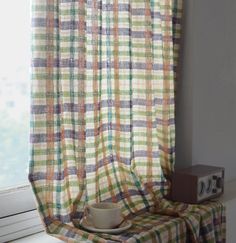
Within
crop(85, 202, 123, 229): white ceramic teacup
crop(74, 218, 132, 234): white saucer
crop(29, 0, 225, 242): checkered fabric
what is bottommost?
crop(74, 218, 132, 234): white saucer

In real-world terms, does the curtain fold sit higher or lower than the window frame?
higher

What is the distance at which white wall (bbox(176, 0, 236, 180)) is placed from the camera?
187 centimetres

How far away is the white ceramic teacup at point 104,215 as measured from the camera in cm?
139

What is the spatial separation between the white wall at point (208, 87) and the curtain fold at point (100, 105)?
0.12m

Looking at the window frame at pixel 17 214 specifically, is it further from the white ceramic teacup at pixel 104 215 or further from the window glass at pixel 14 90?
the white ceramic teacup at pixel 104 215

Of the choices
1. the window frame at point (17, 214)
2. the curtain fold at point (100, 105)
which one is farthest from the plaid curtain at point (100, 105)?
the window frame at point (17, 214)

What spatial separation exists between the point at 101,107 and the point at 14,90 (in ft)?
0.90

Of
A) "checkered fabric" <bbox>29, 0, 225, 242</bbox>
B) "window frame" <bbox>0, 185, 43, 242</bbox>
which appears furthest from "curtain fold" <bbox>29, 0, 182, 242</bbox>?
"window frame" <bbox>0, 185, 43, 242</bbox>

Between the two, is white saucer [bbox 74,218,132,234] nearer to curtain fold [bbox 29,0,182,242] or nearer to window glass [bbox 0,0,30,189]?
curtain fold [bbox 29,0,182,242]

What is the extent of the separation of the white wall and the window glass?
71 centimetres

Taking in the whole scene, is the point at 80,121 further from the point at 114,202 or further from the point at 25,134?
the point at 114,202

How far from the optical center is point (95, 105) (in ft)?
4.68

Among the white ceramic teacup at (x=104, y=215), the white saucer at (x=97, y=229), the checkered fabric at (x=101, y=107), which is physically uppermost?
the checkered fabric at (x=101, y=107)

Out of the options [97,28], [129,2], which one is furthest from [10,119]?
[129,2]
